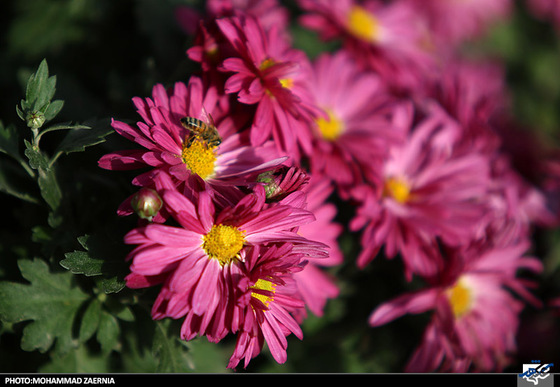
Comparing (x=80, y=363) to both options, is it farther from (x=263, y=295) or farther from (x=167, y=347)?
(x=263, y=295)

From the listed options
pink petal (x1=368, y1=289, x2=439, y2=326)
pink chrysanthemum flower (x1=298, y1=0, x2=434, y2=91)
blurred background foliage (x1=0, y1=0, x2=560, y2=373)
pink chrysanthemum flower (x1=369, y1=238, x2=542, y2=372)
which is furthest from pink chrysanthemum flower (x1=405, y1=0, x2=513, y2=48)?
pink petal (x1=368, y1=289, x2=439, y2=326)

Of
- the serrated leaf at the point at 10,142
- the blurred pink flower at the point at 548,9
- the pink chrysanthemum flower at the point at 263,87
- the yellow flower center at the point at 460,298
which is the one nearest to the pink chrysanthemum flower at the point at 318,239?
Answer: the pink chrysanthemum flower at the point at 263,87

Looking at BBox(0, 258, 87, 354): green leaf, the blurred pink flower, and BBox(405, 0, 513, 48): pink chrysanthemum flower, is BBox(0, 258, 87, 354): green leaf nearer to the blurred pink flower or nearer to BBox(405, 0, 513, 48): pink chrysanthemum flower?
BBox(405, 0, 513, 48): pink chrysanthemum flower

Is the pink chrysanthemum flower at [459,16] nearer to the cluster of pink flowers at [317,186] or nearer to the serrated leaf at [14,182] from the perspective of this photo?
the cluster of pink flowers at [317,186]

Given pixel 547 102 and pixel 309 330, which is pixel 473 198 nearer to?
pixel 309 330

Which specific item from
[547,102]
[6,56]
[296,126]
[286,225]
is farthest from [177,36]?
[547,102]

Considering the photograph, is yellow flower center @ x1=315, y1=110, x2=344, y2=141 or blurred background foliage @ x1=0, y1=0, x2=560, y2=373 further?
yellow flower center @ x1=315, y1=110, x2=344, y2=141
